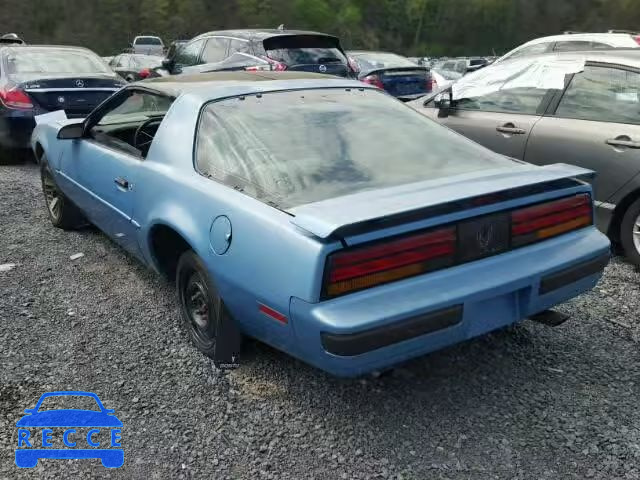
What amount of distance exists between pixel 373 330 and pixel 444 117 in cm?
367

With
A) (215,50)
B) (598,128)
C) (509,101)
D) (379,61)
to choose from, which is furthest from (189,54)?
(598,128)

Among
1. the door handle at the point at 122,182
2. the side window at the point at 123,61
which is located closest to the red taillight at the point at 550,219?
the door handle at the point at 122,182

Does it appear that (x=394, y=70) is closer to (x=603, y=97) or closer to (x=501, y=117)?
(x=501, y=117)

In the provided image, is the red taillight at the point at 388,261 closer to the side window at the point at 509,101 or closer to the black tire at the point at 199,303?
the black tire at the point at 199,303

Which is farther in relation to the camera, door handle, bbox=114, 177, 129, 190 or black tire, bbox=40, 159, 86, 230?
black tire, bbox=40, 159, 86, 230

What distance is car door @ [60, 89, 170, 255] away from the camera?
3508 millimetres

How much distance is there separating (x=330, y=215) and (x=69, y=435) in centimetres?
146

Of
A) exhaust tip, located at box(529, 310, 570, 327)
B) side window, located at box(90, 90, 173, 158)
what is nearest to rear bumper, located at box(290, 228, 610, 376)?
exhaust tip, located at box(529, 310, 570, 327)

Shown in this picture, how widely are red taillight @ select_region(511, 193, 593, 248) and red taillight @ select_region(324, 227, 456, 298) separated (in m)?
0.36

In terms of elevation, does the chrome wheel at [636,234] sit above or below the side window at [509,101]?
below

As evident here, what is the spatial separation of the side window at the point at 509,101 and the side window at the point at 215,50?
206 inches

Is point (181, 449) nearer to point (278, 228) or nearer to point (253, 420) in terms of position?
point (253, 420)

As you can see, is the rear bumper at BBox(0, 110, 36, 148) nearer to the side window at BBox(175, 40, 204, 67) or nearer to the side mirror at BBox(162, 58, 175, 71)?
the side window at BBox(175, 40, 204, 67)

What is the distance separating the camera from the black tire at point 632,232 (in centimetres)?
405
